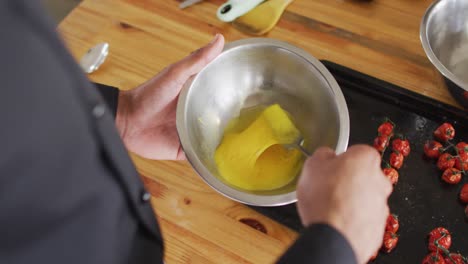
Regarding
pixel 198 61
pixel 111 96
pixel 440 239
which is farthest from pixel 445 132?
pixel 111 96

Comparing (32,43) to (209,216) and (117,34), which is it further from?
(117,34)

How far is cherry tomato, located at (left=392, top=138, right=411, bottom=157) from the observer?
27.8 inches

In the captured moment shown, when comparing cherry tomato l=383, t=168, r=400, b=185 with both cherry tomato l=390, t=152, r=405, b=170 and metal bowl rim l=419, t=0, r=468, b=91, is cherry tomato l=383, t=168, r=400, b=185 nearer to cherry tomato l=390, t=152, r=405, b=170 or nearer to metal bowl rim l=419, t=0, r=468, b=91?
cherry tomato l=390, t=152, r=405, b=170

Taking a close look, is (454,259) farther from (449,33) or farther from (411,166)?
(449,33)

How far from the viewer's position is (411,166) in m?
0.71

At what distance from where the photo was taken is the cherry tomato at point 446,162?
0.69 meters

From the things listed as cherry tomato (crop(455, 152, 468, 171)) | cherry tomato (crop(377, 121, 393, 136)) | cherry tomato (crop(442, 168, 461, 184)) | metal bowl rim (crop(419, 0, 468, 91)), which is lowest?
cherry tomato (crop(442, 168, 461, 184))

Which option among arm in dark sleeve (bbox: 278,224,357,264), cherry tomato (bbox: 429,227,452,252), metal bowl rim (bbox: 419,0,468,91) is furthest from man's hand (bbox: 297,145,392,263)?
metal bowl rim (bbox: 419,0,468,91)

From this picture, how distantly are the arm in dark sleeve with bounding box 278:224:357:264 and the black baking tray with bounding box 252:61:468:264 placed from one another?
257mm

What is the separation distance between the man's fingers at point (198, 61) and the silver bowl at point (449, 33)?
1.19ft

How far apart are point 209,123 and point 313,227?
31 centimetres

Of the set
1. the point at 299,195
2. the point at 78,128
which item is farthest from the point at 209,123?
the point at 78,128

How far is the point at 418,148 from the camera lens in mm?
724

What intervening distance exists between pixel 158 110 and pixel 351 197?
367 millimetres
